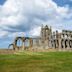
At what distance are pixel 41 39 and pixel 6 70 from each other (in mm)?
71369

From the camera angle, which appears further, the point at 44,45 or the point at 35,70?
the point at 44,45

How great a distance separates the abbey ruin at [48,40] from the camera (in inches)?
3648

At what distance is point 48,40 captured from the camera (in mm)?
96688

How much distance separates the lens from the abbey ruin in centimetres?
9267

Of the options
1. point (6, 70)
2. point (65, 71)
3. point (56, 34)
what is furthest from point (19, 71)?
point (56, 34)

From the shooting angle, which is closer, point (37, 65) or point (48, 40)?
point (37, 65)

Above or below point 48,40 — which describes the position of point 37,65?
below

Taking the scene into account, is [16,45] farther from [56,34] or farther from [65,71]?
[65,71]

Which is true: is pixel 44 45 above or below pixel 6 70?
above

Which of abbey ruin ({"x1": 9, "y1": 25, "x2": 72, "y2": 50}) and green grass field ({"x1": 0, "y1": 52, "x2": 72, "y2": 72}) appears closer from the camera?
green grass field ({"x1": 0, "y1": 52, "x2": 72, "y2": 72})

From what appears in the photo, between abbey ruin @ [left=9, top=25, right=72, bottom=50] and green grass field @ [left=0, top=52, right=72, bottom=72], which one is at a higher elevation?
abbey ruin @ [left=9, top=25, right=72, bottom=50]

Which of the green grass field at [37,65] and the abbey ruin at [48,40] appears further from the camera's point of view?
the abbey ruin at [48,40]

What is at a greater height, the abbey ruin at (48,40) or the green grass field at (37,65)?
the abbey ruin at (48,40)

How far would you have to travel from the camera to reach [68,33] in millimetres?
95812
